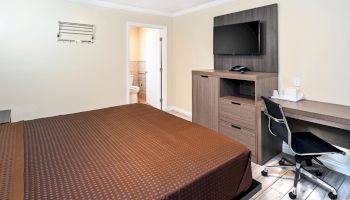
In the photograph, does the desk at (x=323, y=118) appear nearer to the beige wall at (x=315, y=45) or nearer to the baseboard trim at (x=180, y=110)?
the beige wall at (x=315, y=45)

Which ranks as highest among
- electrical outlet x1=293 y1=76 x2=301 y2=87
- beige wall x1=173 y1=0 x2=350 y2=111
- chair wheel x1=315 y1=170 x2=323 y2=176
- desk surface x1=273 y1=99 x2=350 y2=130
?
beige wall x1=173 y1=0 x2=350 y2=111

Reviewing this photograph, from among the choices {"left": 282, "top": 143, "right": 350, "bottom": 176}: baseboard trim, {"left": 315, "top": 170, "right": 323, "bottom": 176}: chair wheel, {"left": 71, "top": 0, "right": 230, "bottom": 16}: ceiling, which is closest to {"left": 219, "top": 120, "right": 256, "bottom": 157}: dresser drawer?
{"left": 315, "top": 170, "right": 323, "bottom": 176}: chair wheel

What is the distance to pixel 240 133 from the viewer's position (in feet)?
9.20

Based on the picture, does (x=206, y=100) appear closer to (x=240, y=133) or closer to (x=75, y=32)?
(x=240, y=133)

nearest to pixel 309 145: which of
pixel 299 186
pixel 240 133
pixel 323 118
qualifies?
pixel 323 118

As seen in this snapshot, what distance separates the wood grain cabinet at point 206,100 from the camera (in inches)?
125

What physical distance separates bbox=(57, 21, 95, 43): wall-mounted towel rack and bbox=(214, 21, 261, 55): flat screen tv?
212cm

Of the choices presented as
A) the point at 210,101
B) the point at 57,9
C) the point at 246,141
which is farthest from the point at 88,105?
the point at 246,141

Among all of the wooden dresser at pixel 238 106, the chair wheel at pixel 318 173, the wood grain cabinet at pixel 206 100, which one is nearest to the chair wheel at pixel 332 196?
the chair wheel at pixel 318 173

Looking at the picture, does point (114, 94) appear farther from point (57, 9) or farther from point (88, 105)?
point (57, 9)

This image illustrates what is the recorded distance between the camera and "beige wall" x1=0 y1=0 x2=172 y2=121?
120 inches

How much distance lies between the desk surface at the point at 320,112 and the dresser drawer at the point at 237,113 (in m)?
0.40

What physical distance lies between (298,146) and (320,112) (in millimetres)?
383

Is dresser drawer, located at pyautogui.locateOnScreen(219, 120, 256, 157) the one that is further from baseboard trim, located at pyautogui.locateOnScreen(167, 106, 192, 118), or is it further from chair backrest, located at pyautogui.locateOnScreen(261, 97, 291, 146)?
baseboard trim, located at pyautogui.locateOnScreen(167, 106, 192, 118)
